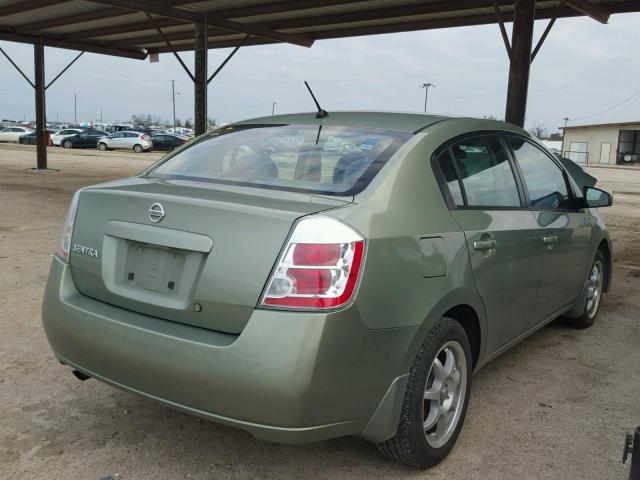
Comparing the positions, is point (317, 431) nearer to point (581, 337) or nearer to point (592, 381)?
point (592, 381)

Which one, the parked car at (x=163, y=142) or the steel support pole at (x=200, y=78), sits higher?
the steel support pole at (x=200, y=78)

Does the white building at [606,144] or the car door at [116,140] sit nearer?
the car door at [116,140]

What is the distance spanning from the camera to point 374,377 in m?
2.42

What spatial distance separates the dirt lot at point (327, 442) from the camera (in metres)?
2.79

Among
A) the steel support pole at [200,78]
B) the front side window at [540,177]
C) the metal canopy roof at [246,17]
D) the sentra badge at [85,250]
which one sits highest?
the metal canopy roof at [246,17]

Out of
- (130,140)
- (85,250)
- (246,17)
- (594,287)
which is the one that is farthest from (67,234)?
(130,140)

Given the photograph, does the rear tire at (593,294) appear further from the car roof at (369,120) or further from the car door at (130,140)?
the car door at (130,140)

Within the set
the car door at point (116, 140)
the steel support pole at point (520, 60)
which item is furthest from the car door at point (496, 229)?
the car door at point (116, 140)

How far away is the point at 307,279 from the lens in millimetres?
2268

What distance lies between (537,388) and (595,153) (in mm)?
64787

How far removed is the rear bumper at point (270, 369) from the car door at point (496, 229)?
755 millimetres

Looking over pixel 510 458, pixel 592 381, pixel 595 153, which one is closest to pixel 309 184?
pixel 510 458

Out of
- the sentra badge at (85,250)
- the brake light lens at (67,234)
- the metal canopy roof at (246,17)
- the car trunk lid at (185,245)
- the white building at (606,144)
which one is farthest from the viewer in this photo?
the white building at (606,144)

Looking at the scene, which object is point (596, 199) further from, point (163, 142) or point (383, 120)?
point (163, 142)
